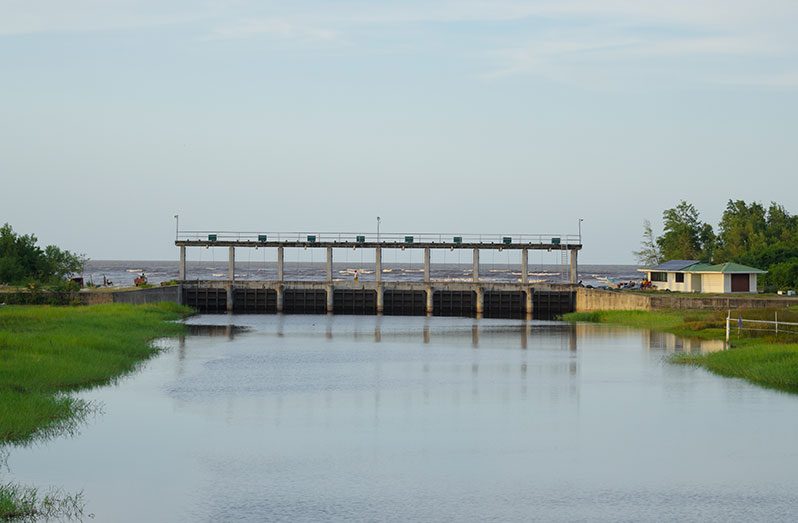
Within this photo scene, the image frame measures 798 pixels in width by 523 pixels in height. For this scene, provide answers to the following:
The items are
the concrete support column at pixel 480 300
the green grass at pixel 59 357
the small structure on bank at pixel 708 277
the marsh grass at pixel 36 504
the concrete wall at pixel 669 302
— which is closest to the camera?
the marsh grass at pixel 36 504

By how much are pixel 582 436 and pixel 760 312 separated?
35774 mm

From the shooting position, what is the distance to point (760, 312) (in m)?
62.2

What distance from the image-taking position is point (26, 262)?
3442 inches

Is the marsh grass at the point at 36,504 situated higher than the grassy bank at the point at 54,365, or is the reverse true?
the grassy bank at the point at 54,365

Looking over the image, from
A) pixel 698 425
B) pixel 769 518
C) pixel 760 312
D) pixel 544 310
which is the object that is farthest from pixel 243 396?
pixel 544 310

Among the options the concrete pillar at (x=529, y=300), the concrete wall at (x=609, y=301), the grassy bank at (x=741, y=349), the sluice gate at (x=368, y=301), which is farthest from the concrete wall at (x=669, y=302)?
the sluice gate at (x=368, y=301)

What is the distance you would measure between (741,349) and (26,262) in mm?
59683

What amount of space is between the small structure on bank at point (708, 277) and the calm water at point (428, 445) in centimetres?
4289

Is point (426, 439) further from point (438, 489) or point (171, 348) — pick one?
point (171, 348)

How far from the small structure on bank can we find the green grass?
147 feet

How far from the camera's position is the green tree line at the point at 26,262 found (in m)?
83.5

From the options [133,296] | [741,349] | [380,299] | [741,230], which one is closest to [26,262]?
[133,296]

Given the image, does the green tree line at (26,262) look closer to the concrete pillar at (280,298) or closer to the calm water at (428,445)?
the concrete pillar at (280,298)

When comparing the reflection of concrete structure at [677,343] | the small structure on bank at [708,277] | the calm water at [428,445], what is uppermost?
the small structure on bank at [708,277]
